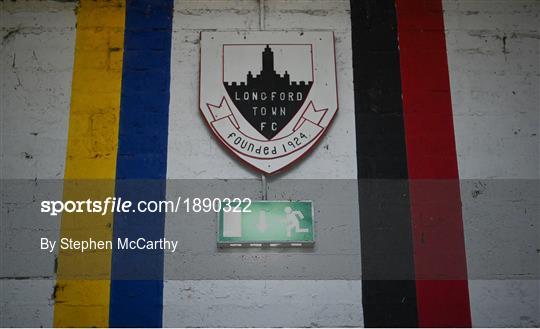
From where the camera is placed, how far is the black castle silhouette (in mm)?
2873

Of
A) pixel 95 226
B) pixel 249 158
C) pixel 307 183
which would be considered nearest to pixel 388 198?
pixel 307 183

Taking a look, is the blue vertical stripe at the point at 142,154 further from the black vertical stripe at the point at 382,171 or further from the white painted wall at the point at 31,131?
the black vertical stripe at the point at 382,171

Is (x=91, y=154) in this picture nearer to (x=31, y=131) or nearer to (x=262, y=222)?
(x=31, y=131)

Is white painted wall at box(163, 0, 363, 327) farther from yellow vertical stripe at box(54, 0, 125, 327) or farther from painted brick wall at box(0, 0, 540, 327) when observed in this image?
yellow vertical stripe at box(54, 0, 125, 327)

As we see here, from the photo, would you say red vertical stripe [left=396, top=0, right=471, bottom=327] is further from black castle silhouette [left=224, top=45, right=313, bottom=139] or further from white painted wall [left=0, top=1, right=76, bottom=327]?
white painted wall [left=0, top=1, right=76, bottom=327]

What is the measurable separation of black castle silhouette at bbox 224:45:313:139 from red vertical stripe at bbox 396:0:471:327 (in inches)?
23.1

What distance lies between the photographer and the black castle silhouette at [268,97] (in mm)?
2873

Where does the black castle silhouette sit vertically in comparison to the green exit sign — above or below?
above

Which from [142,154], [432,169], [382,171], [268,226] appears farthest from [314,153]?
[142,154]

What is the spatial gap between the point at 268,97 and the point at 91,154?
945 millimetres

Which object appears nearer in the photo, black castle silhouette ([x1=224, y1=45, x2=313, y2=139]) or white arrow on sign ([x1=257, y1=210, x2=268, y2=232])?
white arrow on sign ([x1=257, y1=210, x2=268, y2=232])

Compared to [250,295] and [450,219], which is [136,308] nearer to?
[250,295]

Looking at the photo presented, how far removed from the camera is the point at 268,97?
9.57ft

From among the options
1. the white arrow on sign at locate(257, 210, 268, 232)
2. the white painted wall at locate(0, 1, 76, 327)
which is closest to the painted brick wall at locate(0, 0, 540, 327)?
the white painted wall at locate(0, 1, 76, 327)
